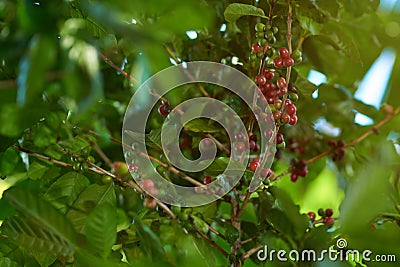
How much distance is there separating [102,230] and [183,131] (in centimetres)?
39

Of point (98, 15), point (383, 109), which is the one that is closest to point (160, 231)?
point (98, 15)

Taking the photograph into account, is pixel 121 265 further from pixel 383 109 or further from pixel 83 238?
pixel 383 109

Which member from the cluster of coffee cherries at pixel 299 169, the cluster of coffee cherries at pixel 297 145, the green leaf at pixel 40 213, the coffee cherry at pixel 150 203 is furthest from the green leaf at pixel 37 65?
the cluster of coffee cherries at pixel 297 145

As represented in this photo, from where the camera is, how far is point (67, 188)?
703 mm

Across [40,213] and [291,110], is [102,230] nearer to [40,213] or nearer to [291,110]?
[40,213]

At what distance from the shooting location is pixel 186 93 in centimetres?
82

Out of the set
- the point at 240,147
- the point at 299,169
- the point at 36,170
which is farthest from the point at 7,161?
the point at 299,169

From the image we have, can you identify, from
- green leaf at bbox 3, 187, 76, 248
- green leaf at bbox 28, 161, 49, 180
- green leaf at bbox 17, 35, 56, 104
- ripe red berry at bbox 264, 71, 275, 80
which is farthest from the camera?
green leaf at bbox 28, 161, 49, 180

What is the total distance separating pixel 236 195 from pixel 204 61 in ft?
0.66

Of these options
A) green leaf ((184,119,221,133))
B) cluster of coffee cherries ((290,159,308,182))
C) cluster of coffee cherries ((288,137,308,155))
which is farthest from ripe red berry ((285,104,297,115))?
cluster of coffee cherries ((288,137,308,155))

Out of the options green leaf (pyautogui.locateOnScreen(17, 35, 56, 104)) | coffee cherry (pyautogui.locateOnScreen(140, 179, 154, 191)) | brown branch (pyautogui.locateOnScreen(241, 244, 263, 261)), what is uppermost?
green leaf (pyautogui.locateOnScreen(17, 35, 56, 104))

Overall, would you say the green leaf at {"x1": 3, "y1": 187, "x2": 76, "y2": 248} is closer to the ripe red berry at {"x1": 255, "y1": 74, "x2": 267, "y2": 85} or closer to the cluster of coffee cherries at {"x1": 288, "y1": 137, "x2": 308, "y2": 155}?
the ripe red berry at {"x1": 255, "y1": 74, "x2": 267, "y2": 85}

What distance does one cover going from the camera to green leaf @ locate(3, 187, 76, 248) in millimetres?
451

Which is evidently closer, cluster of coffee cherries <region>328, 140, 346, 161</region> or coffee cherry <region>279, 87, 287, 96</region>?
coffee cherry <region>279, 87, 287, 96</region>
